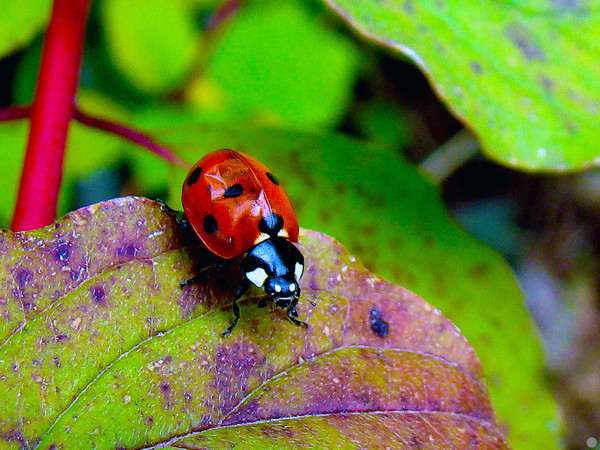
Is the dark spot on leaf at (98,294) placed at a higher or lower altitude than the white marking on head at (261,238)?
higher

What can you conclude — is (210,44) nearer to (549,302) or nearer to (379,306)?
(379,306)

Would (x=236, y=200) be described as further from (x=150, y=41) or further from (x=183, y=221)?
(x=150, y=41)

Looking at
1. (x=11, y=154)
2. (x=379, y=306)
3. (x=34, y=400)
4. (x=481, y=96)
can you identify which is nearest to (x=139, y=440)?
(x=34, y=400)

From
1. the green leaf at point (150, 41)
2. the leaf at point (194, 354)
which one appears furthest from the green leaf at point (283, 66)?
the leaf at point (194, 354)

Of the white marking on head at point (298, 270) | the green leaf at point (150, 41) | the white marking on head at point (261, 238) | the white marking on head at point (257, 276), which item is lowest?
the green leaf at point (150, 41)

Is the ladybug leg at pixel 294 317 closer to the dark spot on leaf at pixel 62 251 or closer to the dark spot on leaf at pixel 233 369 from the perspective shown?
the dark spot on leaf at pixel 233 369

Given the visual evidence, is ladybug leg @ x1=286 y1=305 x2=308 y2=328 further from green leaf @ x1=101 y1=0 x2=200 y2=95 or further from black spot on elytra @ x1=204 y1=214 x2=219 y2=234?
green leaf @ x1=101 y1=0 x2=200 y2=95

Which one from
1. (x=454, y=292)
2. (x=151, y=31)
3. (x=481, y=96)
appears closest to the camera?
(x=481, y=96)
